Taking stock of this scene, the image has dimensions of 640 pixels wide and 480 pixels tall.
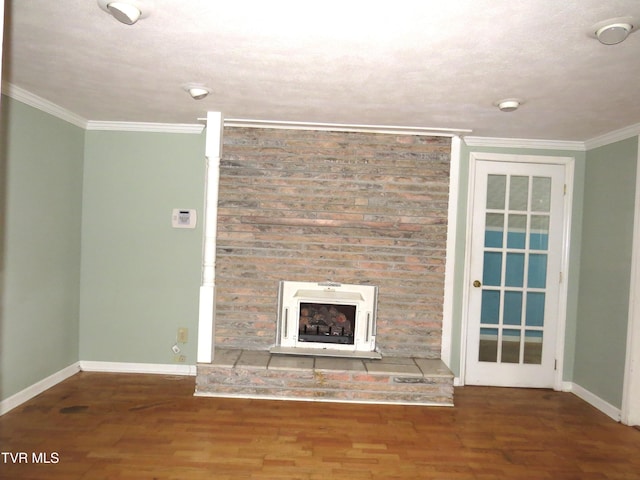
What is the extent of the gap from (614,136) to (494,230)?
3.90 feet

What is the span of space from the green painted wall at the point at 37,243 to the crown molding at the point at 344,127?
1.40 meters

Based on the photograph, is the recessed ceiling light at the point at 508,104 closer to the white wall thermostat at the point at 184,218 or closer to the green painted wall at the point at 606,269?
the green painted wall at the point at 606,269

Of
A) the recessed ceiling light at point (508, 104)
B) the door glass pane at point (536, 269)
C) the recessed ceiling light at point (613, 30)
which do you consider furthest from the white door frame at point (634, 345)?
the recessed ceiling light at point (613, 30)

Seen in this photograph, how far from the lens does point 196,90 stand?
300 cm

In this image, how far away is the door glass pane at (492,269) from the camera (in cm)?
421

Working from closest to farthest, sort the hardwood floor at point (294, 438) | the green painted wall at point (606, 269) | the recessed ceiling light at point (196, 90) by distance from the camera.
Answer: the hardwood floor at point (294, 438) < the recessed ceiling light at point (196, 90) < the green painted wall at point (606, 269)

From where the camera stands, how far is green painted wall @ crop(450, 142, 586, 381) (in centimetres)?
415

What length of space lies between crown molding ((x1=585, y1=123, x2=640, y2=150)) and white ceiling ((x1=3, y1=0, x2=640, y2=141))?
15cm

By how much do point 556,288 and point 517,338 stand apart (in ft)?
1.89

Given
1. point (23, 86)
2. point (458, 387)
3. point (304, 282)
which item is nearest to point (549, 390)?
point (458, 387)

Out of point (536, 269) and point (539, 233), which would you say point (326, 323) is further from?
point (539, 233)

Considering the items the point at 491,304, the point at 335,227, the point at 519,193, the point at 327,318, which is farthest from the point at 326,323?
the point at 519,193

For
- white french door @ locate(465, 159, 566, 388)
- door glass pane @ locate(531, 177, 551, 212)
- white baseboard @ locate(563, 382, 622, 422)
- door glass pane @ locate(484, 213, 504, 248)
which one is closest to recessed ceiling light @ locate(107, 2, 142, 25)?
white french door @ locate(465, 159, 566, 388)

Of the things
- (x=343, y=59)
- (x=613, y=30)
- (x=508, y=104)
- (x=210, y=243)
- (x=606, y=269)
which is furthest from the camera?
(x=606, y=269)
